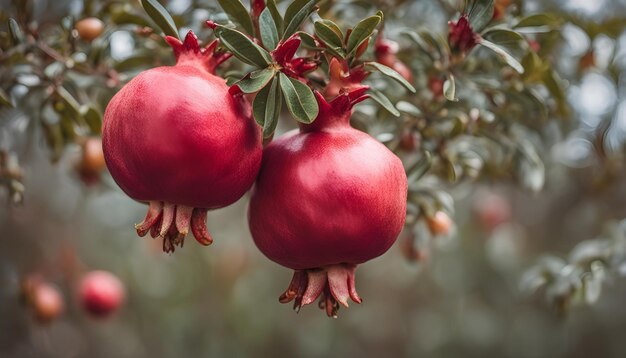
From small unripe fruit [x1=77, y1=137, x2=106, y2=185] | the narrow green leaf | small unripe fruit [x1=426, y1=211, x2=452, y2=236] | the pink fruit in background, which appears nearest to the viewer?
the narrow green leaf

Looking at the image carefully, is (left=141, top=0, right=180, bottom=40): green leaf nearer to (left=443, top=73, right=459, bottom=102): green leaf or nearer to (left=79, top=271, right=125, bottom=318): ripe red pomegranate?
(left=443, top=73, right=459, bottom=102): green leaf

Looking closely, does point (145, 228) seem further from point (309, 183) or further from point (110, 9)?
point (110, 9)

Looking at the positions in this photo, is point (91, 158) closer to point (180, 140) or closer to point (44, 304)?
point (44, 304)

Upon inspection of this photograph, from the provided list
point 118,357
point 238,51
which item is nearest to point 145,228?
point 238,51

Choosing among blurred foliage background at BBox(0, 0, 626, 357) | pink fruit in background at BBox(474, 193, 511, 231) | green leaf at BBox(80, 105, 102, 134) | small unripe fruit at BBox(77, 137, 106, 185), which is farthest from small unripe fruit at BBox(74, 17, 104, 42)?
→ pink fruit in background at BBox(474, 193, 511, 231)

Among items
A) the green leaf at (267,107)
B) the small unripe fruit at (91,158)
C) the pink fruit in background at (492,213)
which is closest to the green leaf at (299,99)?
the green leaf at (267,107)

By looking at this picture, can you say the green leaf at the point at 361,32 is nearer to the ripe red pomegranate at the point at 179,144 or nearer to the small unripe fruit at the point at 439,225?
the ripe red pomegranate at the point at 179,144
